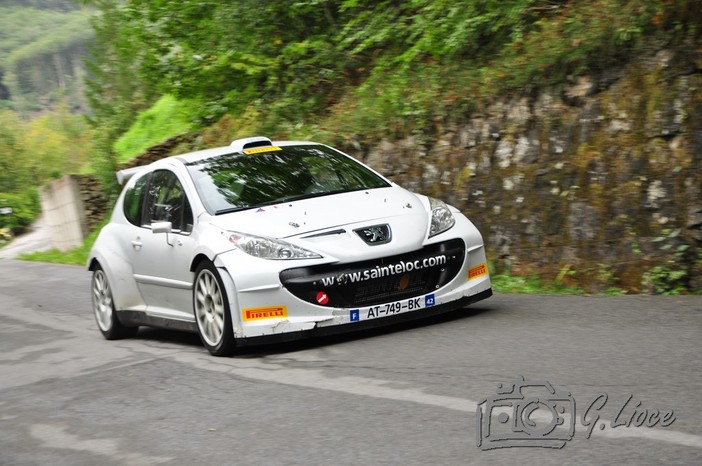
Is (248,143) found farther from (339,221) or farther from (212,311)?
(212,311)

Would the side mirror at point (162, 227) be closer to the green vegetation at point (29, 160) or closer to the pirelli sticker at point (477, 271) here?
the pirelli sticker at point (477, 271)

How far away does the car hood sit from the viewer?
759 centimetres

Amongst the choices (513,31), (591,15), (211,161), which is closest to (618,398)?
(211,161)

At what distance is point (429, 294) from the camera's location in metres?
7.83

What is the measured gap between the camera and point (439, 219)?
8.20 m

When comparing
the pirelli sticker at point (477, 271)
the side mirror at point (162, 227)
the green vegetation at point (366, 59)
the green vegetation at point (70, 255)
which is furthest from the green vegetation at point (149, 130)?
the pirelli sticker at point (477, 271)

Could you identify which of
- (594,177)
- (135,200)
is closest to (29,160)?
(135,200)

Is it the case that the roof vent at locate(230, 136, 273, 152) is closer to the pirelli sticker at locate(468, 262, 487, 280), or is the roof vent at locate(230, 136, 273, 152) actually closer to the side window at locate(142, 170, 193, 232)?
the side window at locate(142, 170, 193, 232)

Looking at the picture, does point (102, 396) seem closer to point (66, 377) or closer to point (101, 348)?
point (66, 377)

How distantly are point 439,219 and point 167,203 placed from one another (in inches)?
93.4

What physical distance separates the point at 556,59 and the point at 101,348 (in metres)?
5.16

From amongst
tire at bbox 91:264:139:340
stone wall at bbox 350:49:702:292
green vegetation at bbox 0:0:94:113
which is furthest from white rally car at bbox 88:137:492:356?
green vegetation at bbox 0:0:94:113

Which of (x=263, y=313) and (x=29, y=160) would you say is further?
(x=29, y=160)

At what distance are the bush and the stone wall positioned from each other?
29.4 meters
